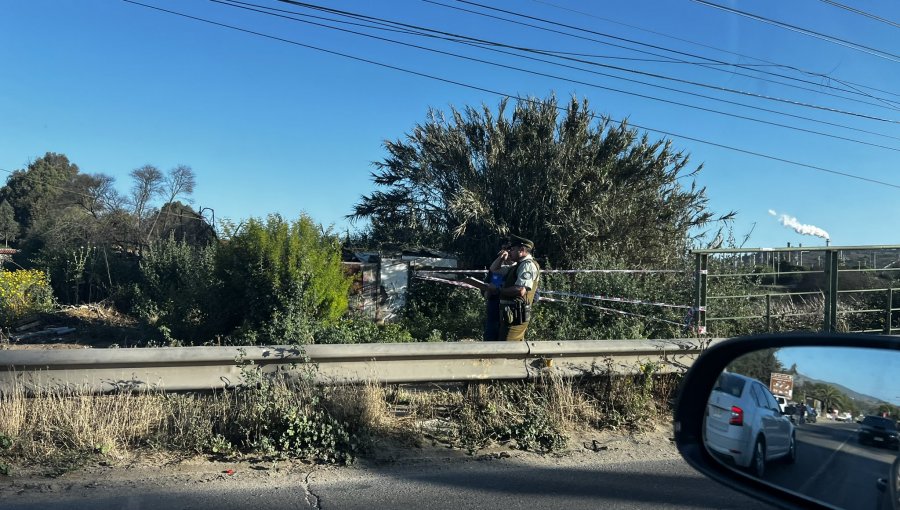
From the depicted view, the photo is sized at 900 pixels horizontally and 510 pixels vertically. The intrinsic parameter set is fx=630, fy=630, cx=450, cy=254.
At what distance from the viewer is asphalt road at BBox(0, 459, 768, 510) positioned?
153 inches

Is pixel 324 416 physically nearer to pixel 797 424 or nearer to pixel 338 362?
pixel 338 362

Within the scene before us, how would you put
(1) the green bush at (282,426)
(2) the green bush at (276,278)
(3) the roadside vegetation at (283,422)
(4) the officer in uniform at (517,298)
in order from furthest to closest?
(2) the green bush at (276,278), (4) the officer in uniform at (517,298), (1) the green bush at (282,426), (3) the roadside vegetation at (283,422)

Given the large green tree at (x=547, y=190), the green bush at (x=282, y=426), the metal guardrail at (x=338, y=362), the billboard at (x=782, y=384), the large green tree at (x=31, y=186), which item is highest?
the large green tree at (x=31, y=186)

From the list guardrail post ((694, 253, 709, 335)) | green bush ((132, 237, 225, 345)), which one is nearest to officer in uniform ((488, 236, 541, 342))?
guardrail post ((694, 253, 709, 335))

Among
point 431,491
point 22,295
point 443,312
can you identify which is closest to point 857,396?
point 431,491

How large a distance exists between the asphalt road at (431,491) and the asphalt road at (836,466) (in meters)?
2.23

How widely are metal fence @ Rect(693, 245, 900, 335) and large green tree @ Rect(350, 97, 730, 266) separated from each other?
379 centimetres

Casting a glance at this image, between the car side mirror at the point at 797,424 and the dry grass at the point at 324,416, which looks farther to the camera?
the dry grass at the point at 324,416

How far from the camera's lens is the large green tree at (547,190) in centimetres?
1373

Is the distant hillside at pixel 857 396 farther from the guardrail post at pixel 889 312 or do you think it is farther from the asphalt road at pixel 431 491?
the guardrail post at pixel 889 312

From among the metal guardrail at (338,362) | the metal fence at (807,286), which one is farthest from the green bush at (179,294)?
the metal fence at (807,286)

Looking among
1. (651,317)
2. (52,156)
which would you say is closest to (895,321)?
(651,317)

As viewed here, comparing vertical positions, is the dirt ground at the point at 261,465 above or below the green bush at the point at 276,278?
below

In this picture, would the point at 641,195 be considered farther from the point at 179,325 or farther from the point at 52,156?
the point at 52,156
